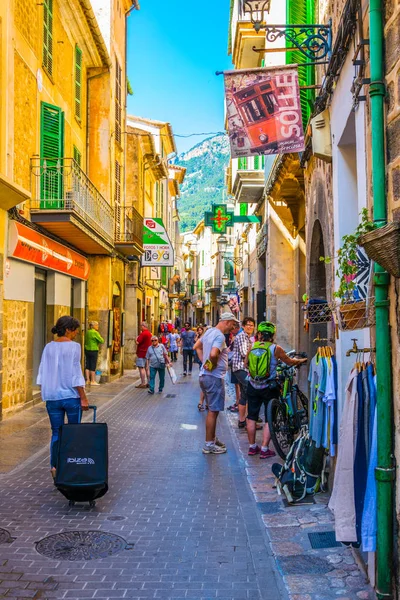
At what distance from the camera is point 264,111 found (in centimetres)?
795

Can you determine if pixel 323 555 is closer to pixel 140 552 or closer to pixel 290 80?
pixel 140 552

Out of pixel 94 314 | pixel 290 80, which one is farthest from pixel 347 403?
Result: pixel 94 314

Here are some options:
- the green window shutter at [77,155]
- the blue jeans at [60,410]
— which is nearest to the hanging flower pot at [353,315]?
the blue jeans at [60,410]

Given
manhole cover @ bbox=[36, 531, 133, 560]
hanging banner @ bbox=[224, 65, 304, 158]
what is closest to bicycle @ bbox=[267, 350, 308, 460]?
hanging banner @ bbox=[224, 65, 304, 158]

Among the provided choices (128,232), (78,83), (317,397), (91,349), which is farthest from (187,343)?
(317,397)

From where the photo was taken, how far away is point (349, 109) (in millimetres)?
5762

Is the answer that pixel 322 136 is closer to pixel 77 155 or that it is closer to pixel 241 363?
pixel 241 363

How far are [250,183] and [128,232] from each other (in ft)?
17.3

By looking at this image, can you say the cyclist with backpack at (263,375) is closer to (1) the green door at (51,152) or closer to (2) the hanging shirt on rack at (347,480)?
(2) the hanging shirt on rack at (347,480)

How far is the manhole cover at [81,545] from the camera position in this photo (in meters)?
4.91

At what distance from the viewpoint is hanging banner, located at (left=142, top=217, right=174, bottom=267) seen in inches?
1001

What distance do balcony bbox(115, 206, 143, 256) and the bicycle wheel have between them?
44.3ft

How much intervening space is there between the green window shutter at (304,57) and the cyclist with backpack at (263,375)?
3.26m

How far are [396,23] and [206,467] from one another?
575 centimetres
